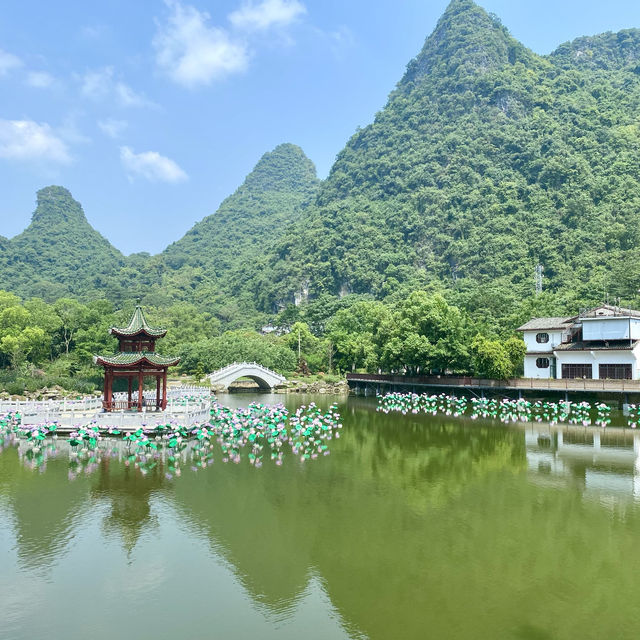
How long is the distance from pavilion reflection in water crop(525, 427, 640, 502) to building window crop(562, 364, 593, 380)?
42.5ft

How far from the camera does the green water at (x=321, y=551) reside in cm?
1228

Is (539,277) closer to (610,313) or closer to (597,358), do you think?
(610,313)

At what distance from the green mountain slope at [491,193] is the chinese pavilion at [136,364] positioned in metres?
56.5

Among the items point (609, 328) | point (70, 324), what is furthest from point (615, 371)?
point (70, 324)

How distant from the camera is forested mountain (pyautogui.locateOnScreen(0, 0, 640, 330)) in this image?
11431 centimetres

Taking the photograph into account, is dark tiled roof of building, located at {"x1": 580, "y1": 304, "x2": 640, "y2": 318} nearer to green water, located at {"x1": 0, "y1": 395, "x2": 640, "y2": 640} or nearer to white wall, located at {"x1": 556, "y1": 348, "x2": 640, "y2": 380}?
white wall, located at {"x1": 556, "y1": 348, "x2": 640, "y2": 380}

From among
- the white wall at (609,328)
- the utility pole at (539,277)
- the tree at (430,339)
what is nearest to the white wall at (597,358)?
the white wall at (609,328)

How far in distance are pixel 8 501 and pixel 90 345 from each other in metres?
50.5

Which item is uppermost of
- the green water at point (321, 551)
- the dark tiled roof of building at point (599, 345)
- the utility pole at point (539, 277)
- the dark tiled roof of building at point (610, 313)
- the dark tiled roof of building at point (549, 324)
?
the utility pole at point (539, 277)

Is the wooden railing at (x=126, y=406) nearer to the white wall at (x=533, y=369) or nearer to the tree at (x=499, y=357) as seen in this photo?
the tree at (x=499, y=357)

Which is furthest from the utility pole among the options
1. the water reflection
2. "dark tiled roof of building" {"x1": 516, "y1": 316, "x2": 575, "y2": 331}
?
the water reflection

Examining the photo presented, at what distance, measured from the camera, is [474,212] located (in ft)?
463

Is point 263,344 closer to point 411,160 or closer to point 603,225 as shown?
point 603,225

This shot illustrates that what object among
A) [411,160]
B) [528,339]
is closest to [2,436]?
[528,339]
